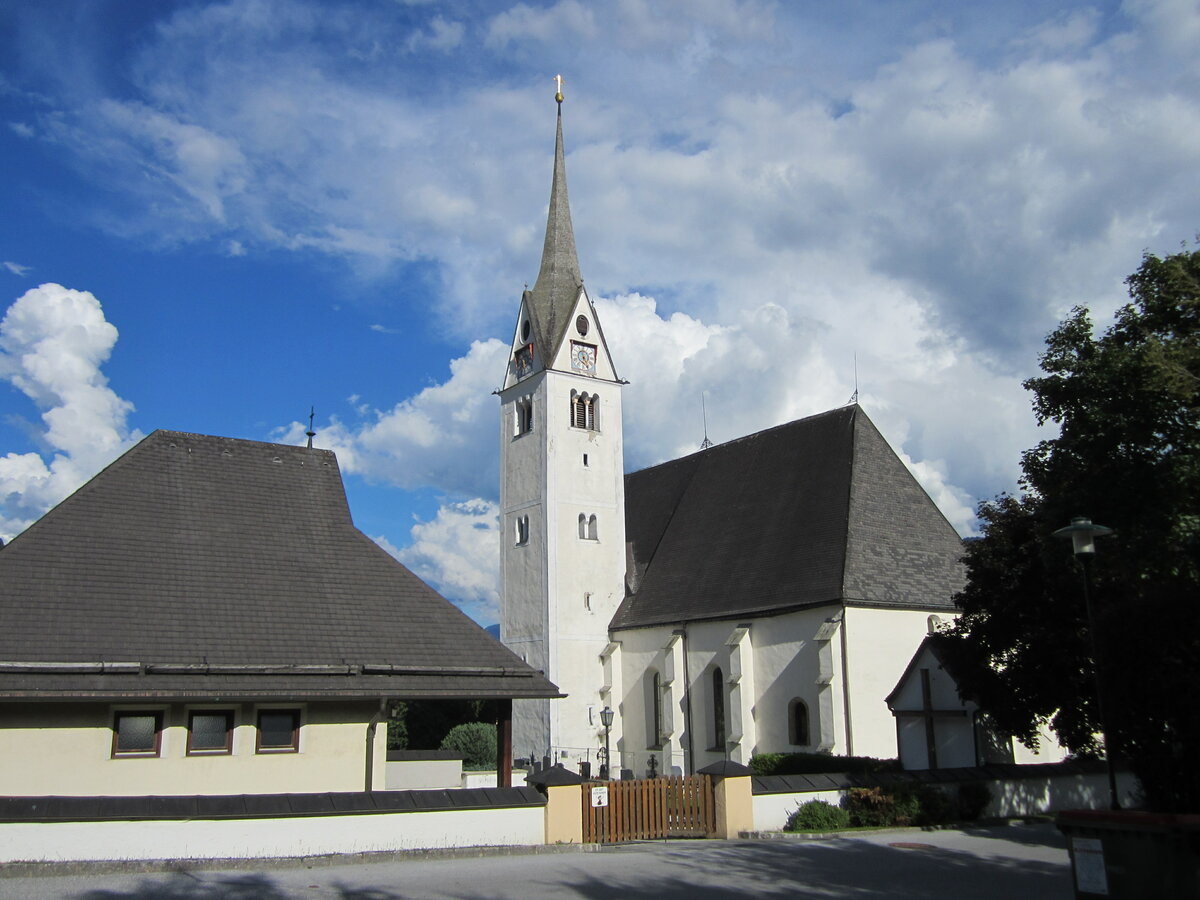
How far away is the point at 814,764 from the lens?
1077 inches

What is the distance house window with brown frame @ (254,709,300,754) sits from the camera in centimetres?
1841

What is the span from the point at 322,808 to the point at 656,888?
4.99 m

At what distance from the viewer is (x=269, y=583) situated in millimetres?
19531

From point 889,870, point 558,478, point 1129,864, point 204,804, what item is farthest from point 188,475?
point 558,478

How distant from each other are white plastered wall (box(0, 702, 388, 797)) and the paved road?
427cm

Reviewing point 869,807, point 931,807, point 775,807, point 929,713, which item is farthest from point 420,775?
point 929,713

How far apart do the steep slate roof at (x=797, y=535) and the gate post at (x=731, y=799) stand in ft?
40.1

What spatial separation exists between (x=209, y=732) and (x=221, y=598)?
2.32 m

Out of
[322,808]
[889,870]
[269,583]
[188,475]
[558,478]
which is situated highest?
[558,478]

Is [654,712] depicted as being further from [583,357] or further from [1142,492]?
[1142,492]

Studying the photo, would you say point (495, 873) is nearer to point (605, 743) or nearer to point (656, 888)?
point (656, 888)

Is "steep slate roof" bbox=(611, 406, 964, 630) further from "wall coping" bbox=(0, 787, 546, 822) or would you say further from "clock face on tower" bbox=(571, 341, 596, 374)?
"wall coping" bbox=(0, 787, 546, 822)

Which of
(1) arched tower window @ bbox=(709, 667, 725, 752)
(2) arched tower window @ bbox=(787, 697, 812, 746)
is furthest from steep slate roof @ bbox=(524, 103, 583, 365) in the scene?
(2) arched tower window @ bbox=(787, 697, 812, 746)

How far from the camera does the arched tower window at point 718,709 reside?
35.6 meters
